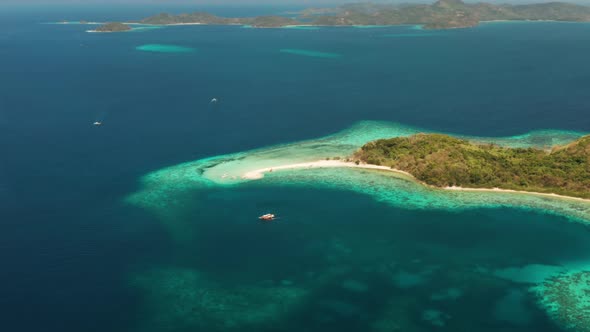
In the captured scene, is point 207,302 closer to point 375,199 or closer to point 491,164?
point 375,199

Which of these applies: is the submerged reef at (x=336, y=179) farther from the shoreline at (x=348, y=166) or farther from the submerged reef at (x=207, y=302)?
the submerged reef at (x=207, y=302)

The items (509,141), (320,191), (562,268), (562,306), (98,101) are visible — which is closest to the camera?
(562,306)

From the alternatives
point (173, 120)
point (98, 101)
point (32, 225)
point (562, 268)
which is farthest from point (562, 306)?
point (98, 101)

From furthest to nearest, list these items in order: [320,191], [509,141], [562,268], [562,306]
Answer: [509,141], [320,191], [562,268], [562,306]

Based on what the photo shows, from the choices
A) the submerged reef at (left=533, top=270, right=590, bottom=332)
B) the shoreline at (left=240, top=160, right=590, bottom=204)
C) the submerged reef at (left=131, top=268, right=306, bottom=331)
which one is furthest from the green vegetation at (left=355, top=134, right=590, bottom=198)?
the submerged reef at (left=131, top=268, right=306, bottom=331)

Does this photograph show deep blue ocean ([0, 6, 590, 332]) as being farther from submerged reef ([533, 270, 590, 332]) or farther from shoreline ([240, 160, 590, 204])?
shoreline ([240, 160, 590, 204])

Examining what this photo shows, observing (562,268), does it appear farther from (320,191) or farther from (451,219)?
(320,191)

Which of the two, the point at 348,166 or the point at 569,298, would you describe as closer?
the point at 569,298

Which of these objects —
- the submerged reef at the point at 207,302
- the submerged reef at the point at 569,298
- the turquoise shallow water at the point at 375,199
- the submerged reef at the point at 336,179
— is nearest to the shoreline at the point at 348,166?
the submerged reef at the point at 336,179

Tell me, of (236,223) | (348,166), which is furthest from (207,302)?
(348,166)
